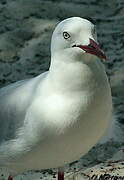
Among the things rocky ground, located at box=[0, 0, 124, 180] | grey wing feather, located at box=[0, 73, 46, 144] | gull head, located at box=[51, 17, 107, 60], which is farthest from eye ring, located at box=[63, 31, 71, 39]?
rocky ground, located at box=[0, 0, 124, 180]

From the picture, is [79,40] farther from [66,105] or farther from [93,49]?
[66,105]

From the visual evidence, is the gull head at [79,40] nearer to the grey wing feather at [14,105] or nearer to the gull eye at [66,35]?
the gull eye at [66,35]

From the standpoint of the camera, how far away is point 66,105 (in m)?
2.68

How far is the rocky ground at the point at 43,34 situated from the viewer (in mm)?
4988

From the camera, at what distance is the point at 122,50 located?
5.34m

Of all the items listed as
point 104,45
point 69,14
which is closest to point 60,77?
point 104,45

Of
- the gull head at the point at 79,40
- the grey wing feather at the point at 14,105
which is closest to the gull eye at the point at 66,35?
the gull head at the point at 79,40

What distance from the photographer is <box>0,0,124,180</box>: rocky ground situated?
4.99 metres

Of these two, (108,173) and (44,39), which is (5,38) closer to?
(44,39)

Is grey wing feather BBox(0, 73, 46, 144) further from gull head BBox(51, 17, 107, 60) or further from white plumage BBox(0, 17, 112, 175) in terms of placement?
gull head BBox(51, 17, 107, 60)

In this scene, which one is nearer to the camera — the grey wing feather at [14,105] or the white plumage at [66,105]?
the white plumage at [66,105]

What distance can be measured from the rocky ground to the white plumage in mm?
1316

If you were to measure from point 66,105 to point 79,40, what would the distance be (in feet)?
1.04

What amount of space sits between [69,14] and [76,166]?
243 centimetres
